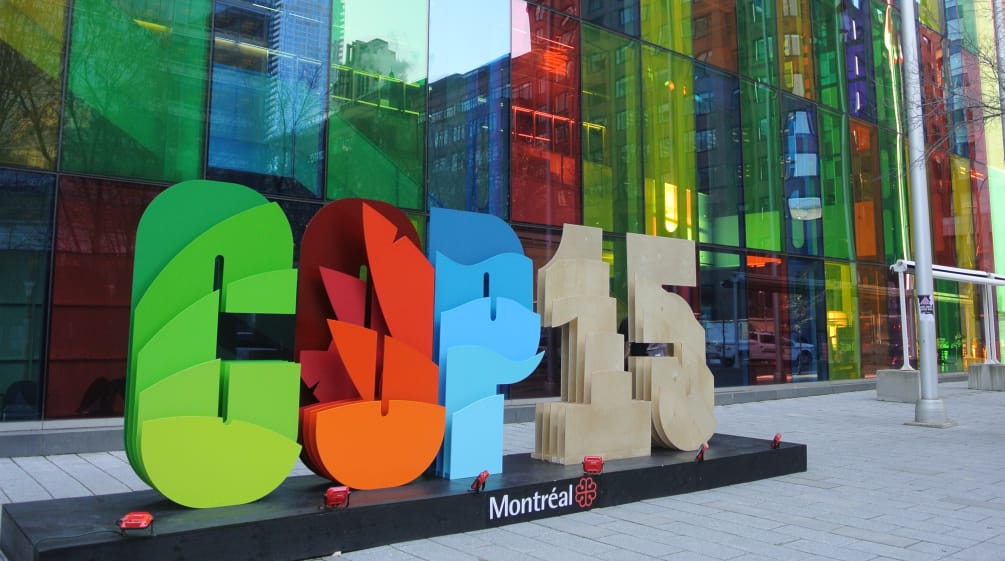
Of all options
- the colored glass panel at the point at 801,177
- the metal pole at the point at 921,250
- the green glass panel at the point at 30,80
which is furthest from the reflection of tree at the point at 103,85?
the colored glass panel at the point at 801,177

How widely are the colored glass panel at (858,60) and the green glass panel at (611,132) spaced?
28.7ft

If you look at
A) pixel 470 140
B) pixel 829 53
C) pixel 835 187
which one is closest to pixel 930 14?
pixel 829 53

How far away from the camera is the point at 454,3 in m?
12.9

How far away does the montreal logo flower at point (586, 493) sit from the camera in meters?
5.89

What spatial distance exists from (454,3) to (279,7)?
10.8ft

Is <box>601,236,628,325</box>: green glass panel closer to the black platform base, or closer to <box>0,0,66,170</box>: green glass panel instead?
the black platform base

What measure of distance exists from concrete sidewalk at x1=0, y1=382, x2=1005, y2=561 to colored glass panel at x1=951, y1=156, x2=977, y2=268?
17220mm

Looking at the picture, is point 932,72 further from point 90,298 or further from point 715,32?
point 90,298

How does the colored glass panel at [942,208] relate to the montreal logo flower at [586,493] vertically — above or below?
above

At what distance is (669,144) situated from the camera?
1587 cm

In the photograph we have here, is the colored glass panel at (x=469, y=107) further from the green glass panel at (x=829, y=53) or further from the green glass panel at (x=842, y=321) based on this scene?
the green glass panel at (x=842, y=321)

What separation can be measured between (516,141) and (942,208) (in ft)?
59.0

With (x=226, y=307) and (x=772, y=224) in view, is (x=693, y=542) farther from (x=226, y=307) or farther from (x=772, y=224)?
(x=772, y=224)

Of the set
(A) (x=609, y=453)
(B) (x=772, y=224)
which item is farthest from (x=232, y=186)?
(B) (x=772, y=224)
